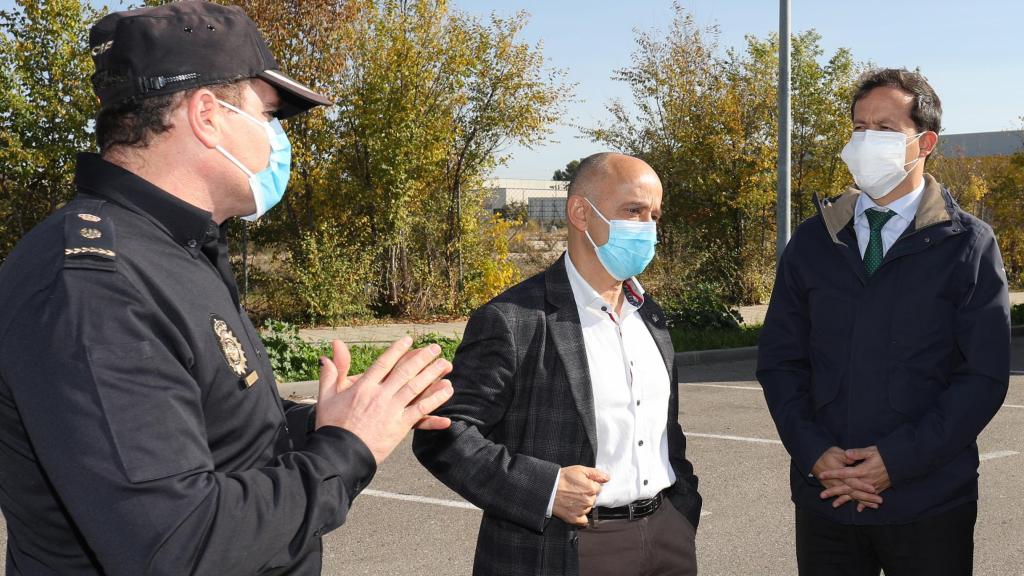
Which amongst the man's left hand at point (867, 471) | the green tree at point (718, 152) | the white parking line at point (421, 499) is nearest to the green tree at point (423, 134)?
the green tree at point (718, 152)

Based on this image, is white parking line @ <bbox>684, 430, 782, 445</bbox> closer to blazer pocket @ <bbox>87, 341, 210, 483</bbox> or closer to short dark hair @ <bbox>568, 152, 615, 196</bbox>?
short dark hair @ <bbox>568, 152, 615, 196</bbox>

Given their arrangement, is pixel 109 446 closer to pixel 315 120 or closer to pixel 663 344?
pixel 663 344

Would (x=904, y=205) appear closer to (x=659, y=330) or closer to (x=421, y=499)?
(x=659, y=330)

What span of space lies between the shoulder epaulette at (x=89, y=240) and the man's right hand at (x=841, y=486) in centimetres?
234

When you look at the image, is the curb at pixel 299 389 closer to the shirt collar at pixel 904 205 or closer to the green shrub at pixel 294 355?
the green shrub at pixel 294 355

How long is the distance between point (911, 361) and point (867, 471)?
1.25 ft

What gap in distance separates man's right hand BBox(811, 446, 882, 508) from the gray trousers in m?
0.51

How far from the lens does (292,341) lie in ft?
36.3

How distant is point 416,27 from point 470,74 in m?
1.23

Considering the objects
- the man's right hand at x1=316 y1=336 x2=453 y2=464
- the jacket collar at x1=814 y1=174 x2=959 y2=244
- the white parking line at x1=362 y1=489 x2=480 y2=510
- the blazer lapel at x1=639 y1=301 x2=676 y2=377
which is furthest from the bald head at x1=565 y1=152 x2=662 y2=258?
the white parking line at x1=362 y1=489 x2=480 y2=510

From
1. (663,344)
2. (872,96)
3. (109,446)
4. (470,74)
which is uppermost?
(470,74)

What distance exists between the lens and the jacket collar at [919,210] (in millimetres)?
3221

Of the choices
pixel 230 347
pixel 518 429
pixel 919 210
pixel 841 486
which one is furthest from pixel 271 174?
pixel 919 210

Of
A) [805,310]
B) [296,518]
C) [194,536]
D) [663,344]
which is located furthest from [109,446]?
[805,310]
